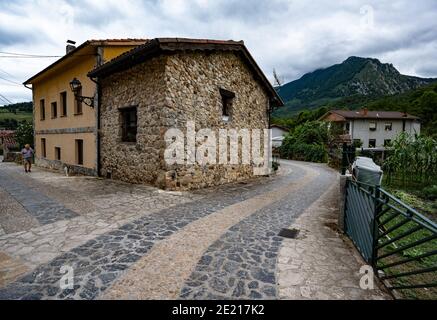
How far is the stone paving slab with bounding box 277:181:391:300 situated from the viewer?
263 centimetres

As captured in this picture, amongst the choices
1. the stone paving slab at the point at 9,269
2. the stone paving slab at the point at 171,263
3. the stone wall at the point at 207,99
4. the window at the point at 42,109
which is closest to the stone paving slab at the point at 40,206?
the stone paving slab at the point at 9,269

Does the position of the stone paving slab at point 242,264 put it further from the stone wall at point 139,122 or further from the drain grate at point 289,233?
the stone wall at point 139,122

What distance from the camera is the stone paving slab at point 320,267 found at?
263cm

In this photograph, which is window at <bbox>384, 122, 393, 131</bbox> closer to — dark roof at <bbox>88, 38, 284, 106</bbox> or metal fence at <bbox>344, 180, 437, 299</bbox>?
dark roof at <bbox>88, 38, 284, 106</bbox>

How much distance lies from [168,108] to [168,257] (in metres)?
4.91

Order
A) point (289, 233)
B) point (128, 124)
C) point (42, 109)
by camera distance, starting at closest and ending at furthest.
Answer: point (289, 233) < point (128, 124) < point (42, 109)

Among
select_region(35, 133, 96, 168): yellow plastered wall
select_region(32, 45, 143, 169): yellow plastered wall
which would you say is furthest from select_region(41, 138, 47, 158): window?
select_region(32, 45, 143, 169): yellow plastered wall

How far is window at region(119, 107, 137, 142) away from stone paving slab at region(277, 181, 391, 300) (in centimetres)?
649

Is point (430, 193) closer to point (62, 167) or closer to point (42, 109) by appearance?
point (62, 167)

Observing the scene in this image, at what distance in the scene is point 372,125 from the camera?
112 feet

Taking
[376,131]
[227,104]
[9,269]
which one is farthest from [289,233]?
[376,131]

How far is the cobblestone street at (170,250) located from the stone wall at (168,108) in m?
1.88
